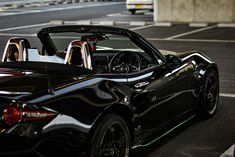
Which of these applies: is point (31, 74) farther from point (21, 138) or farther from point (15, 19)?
point (15, 19)

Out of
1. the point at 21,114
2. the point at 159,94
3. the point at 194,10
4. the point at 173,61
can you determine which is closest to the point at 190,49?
the point at 194,10

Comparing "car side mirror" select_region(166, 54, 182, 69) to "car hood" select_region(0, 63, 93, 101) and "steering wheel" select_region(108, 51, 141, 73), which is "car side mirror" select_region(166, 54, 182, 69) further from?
"car hood" select_region(0, 63, 93, 101)

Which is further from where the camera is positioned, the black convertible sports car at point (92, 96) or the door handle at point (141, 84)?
the door handle at point (141, 84)

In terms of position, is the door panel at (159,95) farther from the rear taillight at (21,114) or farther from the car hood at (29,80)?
the rear taillight at (21,114)

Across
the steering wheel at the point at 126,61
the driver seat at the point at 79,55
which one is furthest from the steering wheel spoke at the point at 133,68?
the driver seat at the point at 79,55

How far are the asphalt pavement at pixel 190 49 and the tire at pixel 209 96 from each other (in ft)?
0.35

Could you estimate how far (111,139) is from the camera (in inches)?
188

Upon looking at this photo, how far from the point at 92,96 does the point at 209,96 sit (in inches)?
108

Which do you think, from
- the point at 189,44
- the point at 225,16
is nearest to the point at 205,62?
the point at 189,44

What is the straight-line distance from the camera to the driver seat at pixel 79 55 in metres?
5.26

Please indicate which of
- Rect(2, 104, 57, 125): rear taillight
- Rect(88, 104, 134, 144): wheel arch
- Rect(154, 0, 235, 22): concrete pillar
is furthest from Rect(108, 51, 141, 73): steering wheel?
Rect(154, 0, 235, 22): concrete pillar

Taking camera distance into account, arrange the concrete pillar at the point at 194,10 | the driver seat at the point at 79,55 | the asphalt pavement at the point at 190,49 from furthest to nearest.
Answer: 1. the concrete pillar at the point at 194,10
2. the asphalt pavement at the point at 190,49
3. the driver seat at the point at 79,55

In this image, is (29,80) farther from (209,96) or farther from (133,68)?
(209,96)

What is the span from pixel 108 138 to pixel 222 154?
1.50 meters
